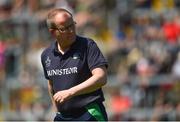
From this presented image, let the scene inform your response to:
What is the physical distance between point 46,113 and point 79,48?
7607mm

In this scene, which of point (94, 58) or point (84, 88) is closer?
point (84, 88)

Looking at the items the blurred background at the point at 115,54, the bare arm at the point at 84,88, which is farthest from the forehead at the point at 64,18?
the blurred background at the point at 115,54

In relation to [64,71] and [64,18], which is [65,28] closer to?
[64,18]

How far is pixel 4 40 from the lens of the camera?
16062 millimetres

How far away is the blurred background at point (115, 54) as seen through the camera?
14898mm

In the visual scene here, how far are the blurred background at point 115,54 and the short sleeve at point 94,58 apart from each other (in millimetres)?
7285

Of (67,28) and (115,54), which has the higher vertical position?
(67,28)

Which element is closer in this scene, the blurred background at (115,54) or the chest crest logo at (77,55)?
the chest crest logo at (77,55)

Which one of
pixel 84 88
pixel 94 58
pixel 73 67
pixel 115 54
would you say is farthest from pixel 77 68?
pixel 115 54

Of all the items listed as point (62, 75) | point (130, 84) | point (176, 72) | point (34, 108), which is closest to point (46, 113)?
point (34, 108)

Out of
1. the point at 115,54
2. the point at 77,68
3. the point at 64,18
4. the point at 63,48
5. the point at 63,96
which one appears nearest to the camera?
the point at 63,96

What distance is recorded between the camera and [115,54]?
1580 cm

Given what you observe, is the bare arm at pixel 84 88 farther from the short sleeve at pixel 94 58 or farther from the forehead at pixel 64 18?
the forehead at pixel 64 18

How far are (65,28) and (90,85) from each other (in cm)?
61
